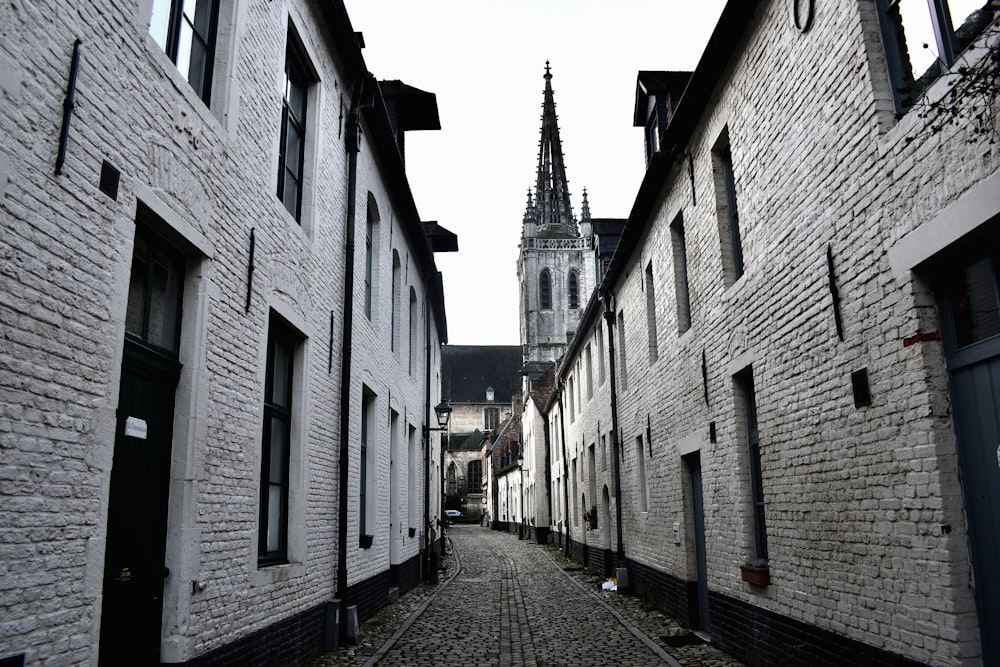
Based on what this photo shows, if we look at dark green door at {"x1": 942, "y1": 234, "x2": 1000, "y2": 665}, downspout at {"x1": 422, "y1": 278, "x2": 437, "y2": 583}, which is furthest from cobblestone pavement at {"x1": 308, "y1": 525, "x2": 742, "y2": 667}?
dark green door at {"x1": 942, "y1": 234, "x2": 1000, "y2": 665}

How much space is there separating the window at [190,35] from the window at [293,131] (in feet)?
4.95

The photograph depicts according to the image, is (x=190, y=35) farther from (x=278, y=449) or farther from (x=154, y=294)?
(x=278, y=449)

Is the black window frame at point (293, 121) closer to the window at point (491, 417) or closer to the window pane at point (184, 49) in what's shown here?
the window pane at point (184, 49)

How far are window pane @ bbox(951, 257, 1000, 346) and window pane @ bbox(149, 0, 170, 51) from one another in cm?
498

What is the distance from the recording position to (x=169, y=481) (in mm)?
5121

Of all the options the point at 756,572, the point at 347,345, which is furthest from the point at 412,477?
the point at 756,572

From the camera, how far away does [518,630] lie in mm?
9742

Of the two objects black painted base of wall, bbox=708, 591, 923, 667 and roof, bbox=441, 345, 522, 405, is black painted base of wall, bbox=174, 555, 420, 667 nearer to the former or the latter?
black painted base of wall, bbox=708, 591, 923, 667

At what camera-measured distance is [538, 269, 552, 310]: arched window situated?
6625 cm

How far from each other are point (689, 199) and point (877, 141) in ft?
15.2

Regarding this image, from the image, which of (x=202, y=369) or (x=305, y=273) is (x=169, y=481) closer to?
(x=202, y=369)

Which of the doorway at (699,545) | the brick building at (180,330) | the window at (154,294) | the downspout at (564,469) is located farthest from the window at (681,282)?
the downspout at (564,469)

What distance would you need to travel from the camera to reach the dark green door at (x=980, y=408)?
4016mm

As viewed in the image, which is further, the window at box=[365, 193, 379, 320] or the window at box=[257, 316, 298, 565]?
the window at box=[365, 193, 379, 320]
